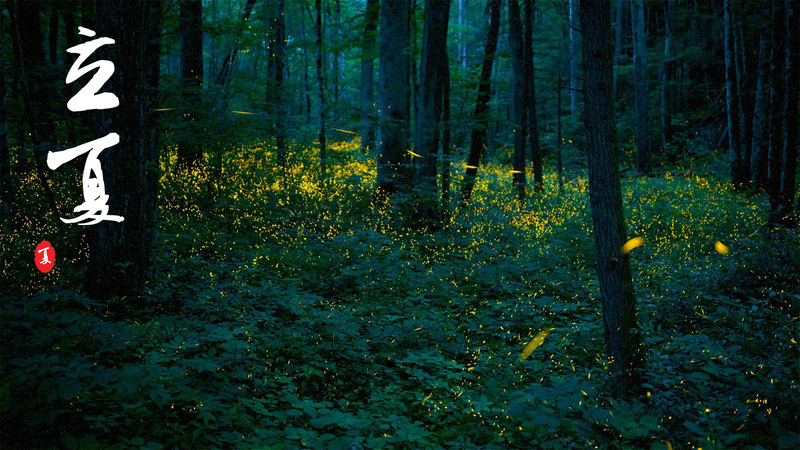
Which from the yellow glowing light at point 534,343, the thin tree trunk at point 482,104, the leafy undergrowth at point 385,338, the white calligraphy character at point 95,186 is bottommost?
the yellow glowing light at point 534,343

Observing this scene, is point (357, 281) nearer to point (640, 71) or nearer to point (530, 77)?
point (530, 77)

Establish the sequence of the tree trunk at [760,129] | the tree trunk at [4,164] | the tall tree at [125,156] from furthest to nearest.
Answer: the tree trunk at [760,129], the tree trunk at [4,164], the tall tree at [125,156]

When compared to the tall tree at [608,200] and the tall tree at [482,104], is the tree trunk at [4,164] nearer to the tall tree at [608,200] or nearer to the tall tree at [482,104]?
the tall tree at [608,200]

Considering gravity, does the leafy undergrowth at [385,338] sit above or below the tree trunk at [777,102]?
below

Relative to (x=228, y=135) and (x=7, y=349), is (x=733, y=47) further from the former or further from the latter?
(x=7, y=349)

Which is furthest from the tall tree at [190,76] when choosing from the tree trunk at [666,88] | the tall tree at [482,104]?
the tree trunk at [666,88]

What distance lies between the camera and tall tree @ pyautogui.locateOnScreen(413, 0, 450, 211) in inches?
404

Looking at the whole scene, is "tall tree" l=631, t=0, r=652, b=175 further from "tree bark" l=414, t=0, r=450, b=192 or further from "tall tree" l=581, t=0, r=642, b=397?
"tall tree" l=581, t=0, r=642, b=397

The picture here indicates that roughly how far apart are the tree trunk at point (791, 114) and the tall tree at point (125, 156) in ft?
35.4

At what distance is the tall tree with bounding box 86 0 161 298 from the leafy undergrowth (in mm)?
363

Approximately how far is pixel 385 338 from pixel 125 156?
3.79 m

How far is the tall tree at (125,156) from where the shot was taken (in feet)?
17.8

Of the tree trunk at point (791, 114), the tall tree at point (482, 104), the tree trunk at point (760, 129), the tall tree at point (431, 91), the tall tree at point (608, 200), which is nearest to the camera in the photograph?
the tall tree at point (608, 200)

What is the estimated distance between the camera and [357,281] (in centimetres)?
723
